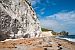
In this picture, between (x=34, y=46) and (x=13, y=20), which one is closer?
(x=34, y=46)

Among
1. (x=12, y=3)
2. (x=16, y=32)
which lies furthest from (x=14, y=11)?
(x=16, y=32)

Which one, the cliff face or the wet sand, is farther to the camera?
the cliff face

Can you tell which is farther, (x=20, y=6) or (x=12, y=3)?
(x=20, y=6)

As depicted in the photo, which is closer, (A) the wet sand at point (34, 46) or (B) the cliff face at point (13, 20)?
(A) the wet sand at point (34, 46)

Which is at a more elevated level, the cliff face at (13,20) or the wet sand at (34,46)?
the cliff face at (13,20)

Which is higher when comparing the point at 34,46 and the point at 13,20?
the point at 13,20

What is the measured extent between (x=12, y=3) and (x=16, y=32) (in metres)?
4.89

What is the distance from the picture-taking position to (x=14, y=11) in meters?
31.5

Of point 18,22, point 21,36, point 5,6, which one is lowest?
point 21,36

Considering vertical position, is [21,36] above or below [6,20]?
below

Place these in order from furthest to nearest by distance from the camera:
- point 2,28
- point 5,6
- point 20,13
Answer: point 20,13
point 5,6
point 2,28

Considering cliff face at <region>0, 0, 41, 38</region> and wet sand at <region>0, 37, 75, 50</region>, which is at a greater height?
cliff face at <region>0, 0, 41, 38</region>

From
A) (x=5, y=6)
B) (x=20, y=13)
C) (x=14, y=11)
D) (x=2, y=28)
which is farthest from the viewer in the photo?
(x=20, y=13)

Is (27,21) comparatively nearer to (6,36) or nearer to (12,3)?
(12,3)
